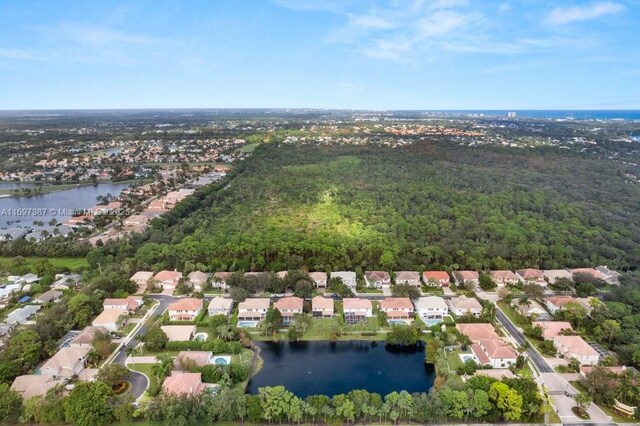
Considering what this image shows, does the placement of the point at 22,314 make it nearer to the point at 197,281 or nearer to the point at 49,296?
the point at 49,296

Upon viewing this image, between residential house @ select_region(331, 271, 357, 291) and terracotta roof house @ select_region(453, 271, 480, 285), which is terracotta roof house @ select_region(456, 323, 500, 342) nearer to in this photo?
terracotta roof house @ select_region(453, 271, 480, 285)

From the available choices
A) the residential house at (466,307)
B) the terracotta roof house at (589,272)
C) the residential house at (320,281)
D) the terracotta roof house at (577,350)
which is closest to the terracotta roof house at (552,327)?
the terracotta roof house at (577,350)

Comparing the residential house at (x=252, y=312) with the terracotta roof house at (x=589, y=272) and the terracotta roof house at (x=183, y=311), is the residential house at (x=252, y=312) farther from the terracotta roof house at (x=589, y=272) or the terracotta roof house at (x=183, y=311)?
the terracotta roof house at (x=589, y=272)

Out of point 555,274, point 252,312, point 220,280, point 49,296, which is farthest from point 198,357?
point 555,274

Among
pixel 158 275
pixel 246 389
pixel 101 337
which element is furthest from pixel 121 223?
pixel 246 389

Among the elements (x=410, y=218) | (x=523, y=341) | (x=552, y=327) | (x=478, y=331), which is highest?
(x=410, y=218)

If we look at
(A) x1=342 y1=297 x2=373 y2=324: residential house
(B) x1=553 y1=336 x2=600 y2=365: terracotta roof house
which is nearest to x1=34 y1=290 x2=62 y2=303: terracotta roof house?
(A) x1=342 y1=297 x2=373 y2=324: residential house

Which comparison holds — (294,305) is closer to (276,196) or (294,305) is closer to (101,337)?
(101,337)
